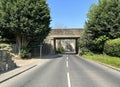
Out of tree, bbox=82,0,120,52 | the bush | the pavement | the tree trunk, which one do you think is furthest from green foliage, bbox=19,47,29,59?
tree, bbox=82,0,120,52

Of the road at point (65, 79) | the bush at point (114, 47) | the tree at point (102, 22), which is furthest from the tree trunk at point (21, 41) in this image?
the road at point (65, 79)

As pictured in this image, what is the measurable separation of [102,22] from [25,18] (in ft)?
55.7

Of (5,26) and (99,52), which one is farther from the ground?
(5,26)

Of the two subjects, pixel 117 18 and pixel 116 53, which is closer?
pixel 116 53

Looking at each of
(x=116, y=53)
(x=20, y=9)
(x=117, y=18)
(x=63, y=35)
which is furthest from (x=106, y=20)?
(x=63, y=35)

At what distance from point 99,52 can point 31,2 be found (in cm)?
2182

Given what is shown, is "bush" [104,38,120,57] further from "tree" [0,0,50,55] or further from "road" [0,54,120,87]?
"road" [0,54,120,87]

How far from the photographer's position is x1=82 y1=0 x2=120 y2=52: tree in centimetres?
5678

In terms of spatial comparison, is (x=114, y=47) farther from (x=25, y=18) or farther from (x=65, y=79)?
(x=65, y=79)

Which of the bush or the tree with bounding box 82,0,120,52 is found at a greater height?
the tree with bounding box 82,0,120,52

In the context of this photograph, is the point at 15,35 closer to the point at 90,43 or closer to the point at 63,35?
the point at 90,43

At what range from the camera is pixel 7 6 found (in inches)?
1955

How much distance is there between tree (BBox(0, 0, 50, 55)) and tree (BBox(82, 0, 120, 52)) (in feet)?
40.9

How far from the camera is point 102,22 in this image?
57875 mm
